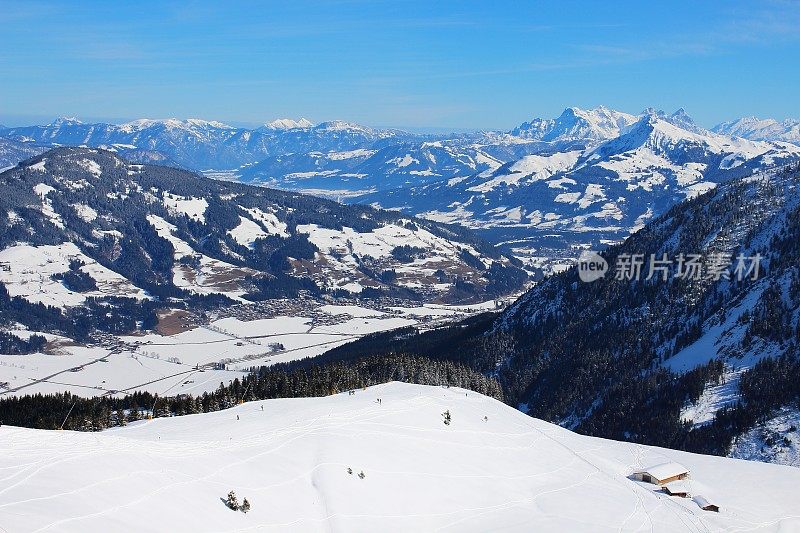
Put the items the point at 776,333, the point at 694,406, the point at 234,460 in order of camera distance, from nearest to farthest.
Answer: the point at 234,460, the point at 694,406, the point at 776,333

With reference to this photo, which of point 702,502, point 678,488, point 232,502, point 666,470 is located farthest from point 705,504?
point 232,502

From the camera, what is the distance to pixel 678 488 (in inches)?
2840

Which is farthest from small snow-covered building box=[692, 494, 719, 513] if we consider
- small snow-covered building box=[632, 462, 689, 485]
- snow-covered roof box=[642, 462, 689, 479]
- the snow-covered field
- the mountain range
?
the mountain range

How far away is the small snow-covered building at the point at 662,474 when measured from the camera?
7527 cm

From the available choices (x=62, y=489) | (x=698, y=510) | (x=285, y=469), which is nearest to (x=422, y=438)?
(x=285, y=469)

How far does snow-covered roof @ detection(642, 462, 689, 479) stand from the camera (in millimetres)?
75875

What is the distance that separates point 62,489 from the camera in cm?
4441

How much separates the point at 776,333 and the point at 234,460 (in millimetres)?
138792

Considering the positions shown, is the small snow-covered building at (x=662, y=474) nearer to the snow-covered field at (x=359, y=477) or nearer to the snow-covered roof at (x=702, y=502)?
the snow-covered field at (x=359, y=477)

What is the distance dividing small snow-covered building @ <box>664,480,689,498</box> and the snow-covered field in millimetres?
1278

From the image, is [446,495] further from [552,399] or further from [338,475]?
[552,399]

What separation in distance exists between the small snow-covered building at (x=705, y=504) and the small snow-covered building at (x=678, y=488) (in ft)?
4.46

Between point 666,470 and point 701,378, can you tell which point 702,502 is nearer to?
point 666,470

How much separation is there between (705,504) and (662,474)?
28.1 feet
